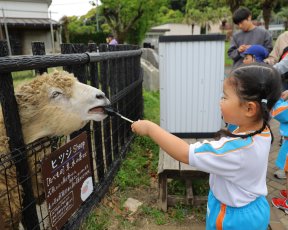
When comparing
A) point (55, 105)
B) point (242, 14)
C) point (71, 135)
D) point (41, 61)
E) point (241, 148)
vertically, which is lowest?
point (71, 135)

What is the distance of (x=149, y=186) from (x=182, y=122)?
1.27m

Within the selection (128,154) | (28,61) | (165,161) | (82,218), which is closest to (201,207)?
(165,161)

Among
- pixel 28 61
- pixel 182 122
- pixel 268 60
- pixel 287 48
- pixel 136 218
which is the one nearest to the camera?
pixel 28 61

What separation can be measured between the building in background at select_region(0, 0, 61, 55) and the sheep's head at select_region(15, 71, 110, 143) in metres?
18.8

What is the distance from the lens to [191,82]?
4.64m

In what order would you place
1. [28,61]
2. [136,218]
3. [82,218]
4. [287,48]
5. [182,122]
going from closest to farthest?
[28,61], [82,218], [136,218], [287,48], [182,122]

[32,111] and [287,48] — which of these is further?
[287,48]

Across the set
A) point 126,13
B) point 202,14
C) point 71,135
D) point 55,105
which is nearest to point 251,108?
point 55,105

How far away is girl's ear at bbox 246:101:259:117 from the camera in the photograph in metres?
1.65

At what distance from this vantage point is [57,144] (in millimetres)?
2600

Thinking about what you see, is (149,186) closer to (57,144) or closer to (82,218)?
(82,218)

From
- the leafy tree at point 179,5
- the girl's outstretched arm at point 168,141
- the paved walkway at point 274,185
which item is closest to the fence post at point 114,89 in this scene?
the paved walkway at point 274,185

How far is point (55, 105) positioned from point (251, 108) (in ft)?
4.64

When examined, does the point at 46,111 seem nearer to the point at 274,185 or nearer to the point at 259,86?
the point at 259,86
